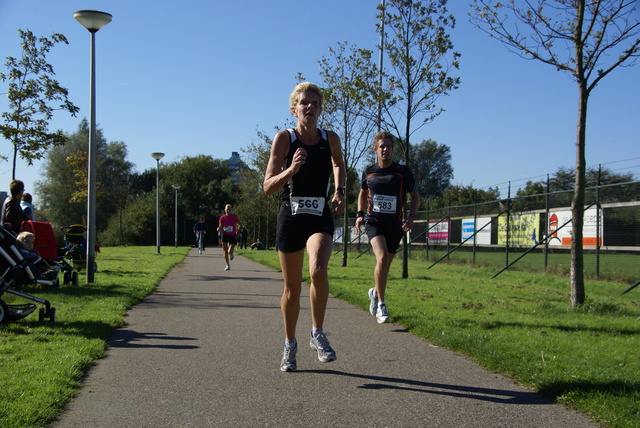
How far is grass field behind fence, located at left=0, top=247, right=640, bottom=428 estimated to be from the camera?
142 inches

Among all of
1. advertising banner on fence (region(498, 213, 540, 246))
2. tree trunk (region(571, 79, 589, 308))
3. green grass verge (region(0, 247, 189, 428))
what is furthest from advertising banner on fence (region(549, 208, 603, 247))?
green grass verge (region(0, 247, 189, 428))

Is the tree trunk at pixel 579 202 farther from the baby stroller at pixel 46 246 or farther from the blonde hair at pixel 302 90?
the baby stroller at pixel 46 246

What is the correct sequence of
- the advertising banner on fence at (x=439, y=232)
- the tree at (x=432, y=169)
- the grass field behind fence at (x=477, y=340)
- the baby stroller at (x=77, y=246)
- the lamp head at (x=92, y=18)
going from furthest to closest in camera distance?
the tree at (x=432, y=169), the advertising banner on fence at (x=439, y=232), the baby stroller at (x=77, y=246), the lamp head at (x=92, y=18), the grass field behind fence at (x=477, y=340)

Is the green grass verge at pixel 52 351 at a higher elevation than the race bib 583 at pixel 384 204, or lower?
lower

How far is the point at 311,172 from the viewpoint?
4.48 metres

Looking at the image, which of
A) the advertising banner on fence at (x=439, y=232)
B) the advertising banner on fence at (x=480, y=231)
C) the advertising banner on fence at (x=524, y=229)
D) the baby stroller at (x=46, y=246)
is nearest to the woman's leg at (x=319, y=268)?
the baby stroller at (x=46, y=246)

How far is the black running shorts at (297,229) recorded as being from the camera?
446cm

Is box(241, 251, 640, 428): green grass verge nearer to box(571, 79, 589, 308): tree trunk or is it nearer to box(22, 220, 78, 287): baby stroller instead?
box(571, 79, 589, 308): tree trunk

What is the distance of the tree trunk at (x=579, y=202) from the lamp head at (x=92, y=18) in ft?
29.0

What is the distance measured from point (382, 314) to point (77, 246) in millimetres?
8362

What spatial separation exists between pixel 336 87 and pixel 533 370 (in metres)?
15.6

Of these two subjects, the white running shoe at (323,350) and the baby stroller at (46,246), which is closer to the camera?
the white running shoe at (323,350)

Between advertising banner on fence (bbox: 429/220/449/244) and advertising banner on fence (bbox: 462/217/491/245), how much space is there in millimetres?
1170

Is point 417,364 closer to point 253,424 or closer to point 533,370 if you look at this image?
point 533,370
